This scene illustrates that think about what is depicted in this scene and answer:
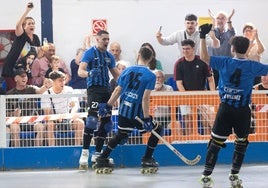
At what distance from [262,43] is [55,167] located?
4974 millimetres

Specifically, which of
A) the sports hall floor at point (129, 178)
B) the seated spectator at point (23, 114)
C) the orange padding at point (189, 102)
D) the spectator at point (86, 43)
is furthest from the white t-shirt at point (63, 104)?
the spectator at point (86, 43)

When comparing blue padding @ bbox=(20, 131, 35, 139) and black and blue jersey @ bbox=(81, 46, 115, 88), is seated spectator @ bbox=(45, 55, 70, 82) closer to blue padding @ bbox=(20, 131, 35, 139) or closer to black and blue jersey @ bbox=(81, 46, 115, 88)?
blue padding @ bbox=(20, 131, 35, 139)

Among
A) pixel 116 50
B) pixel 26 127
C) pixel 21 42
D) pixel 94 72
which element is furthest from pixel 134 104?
pixel 21 42

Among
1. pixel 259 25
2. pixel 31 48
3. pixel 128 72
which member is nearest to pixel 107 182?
pixel 128 72

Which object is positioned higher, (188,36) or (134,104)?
(188,36)

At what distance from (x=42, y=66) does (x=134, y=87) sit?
3.66 metres

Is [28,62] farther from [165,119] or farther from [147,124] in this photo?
[147,124]

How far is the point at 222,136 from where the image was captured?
902cm

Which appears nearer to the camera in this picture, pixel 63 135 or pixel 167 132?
pixel 63 135

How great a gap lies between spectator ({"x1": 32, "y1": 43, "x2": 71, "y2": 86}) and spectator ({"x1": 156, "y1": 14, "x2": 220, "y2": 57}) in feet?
5.78

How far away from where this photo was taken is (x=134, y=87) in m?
10.7

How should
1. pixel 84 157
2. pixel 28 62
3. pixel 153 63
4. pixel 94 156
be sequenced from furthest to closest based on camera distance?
pixel 28 62 → pixel 153 63 → pixel 94 156 → pixel 84 157

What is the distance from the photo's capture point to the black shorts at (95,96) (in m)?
11.1

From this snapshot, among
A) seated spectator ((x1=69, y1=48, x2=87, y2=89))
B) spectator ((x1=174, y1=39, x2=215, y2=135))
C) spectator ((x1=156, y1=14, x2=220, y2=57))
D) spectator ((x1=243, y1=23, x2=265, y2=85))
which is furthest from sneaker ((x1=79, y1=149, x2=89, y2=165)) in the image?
spectator ((x1=243, y1=23, x2=265, y2=85))
